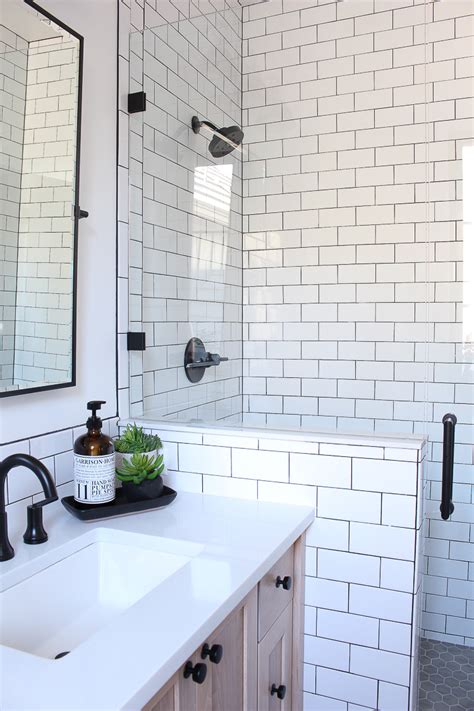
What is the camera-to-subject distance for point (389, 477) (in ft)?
4.34

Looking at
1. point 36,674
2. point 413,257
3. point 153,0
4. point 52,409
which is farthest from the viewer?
point 413,257

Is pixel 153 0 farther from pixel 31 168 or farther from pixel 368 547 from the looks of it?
pixel 368 547

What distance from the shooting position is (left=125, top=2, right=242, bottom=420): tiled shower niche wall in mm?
1743

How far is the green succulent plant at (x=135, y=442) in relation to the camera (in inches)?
57.4

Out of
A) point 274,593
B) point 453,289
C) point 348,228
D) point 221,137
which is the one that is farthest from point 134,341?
point 453,289

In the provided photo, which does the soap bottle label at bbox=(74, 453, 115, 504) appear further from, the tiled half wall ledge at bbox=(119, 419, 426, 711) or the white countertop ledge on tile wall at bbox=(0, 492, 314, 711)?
the tiled half wall ledge at bbox=(119, 419, 426, 711)

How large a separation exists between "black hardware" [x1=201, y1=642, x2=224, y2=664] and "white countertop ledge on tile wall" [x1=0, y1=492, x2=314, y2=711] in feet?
0.18

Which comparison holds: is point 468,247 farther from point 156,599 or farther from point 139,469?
point 156,599

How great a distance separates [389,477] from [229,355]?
1.13 m

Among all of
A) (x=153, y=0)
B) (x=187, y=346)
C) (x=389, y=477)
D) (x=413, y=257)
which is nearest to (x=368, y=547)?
(x=389, y=477)

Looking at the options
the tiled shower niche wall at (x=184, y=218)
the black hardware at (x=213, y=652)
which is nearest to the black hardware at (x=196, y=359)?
the tiled shower niche wall at (x=184, y=218)

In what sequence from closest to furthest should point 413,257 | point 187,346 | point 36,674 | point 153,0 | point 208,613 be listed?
1. point 36,674
2. point 208,613
3. point 153,0
4. point 187,346
5. point 413,257

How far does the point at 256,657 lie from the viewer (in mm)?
1166

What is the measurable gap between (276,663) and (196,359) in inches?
43.1
